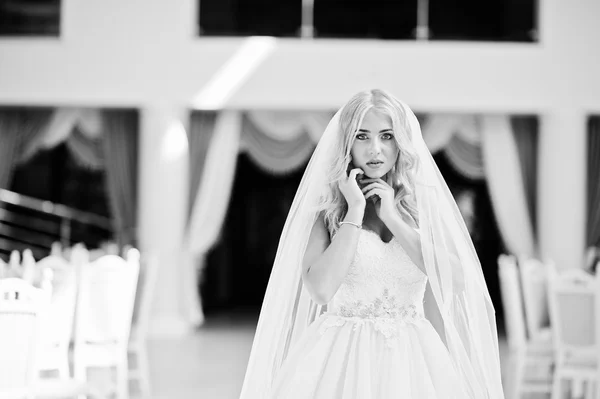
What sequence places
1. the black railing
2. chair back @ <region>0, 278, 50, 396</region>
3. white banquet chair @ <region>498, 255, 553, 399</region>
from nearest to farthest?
chair back @ <region>0, 278, 50, 396</region>
white banquet chair @ <region>498, 255, 553, 399</region>
the black railing

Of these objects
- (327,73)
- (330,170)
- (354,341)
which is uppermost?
(327,73)

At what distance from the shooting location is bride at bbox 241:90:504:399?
73.4 inches

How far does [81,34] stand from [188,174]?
1.99 metres

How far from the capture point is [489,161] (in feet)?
31.3

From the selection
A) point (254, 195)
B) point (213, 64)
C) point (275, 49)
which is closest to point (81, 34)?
point (213, 64)

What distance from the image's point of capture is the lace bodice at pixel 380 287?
1.96 m

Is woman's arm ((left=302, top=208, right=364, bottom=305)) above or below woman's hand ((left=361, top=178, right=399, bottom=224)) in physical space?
below

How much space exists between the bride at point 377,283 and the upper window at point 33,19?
26.8 ft

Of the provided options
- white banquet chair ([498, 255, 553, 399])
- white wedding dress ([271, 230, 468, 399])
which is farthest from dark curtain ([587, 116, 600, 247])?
white wedding dress ([271, 230, 468, 399])

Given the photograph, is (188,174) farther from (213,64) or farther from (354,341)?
(354,341)

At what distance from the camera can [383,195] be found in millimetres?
1875

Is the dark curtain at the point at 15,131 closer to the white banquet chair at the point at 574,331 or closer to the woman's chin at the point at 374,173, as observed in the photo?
the white banquet chair at the point at 574,331

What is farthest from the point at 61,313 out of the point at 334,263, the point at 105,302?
the point at 334,263

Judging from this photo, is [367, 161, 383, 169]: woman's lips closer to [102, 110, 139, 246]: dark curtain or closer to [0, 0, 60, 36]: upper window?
[102, 110, 139, 246]: dark curtain
